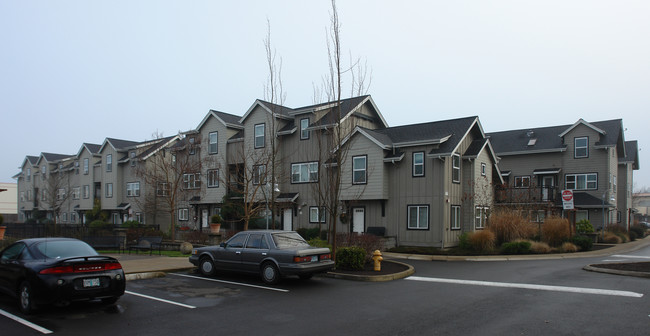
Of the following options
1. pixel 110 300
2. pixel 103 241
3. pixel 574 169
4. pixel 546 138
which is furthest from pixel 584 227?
pixel 110 300

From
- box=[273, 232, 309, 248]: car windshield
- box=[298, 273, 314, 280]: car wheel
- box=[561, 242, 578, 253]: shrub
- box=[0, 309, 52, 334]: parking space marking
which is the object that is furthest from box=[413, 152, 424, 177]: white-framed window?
box=[0, 309, 52, 334]: parking space marking

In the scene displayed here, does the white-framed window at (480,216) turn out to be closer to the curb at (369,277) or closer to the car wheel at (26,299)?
the curb at (369,277)

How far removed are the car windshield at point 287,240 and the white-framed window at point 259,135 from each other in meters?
20.2

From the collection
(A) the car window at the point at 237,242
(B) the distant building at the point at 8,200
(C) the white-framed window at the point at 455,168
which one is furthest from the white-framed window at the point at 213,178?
(B) the distant building at the point at 8,200

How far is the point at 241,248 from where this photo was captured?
547 inches

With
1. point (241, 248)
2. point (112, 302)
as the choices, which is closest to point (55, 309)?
point (112, 302)

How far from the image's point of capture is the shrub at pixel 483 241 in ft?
76.0

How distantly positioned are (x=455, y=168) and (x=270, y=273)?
17.4 meters

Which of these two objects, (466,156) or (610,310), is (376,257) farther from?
(466,156)

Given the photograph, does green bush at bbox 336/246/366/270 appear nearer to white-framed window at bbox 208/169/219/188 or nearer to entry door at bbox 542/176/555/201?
white-framed window at bbox 208/169/219/188

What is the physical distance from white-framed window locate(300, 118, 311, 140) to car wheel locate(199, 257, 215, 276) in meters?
18.0

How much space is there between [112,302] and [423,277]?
9385 mm

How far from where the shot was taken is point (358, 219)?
29625mm

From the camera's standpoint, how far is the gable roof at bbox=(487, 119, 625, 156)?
1427 inches
